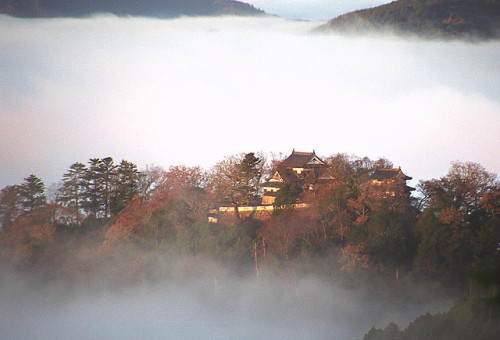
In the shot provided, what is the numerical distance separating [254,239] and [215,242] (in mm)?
2873

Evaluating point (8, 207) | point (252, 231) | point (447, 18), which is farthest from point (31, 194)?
point (447, 18)

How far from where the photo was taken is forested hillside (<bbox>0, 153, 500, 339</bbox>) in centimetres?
3097

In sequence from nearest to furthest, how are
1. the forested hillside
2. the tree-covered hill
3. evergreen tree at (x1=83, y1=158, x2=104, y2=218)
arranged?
the forested hillside
evergreen tree at (x1=83, y1=158, x2=104, y2=218)
the tree-covered hill

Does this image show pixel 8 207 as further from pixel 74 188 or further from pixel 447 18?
pixel 447 18

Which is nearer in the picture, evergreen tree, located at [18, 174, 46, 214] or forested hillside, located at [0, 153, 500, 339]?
forested hillside, located at [0, 153, 500, 339]

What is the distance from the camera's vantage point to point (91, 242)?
134 ft

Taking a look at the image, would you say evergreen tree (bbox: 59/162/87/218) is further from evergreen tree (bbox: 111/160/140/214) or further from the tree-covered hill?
the tree-covered hill

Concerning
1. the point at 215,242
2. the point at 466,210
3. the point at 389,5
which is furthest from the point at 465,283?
the point at 389,5

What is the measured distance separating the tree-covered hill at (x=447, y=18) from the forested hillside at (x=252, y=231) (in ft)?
63.9

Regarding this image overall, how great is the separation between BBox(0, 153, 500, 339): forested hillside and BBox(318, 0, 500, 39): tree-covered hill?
1948 centimetres

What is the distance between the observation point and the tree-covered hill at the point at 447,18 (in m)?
52.7

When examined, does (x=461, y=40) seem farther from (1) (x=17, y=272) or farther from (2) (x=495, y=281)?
(2) (x=495, y=281)

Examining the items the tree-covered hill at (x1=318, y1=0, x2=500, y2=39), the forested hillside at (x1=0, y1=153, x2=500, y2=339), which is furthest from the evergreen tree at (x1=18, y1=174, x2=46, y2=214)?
the tree-covered hill at (x1=318, y1=0, x2=500, y2=39)

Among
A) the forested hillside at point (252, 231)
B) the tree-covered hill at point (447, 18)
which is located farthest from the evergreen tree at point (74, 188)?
the tree-covered hill at point (447, 18)
